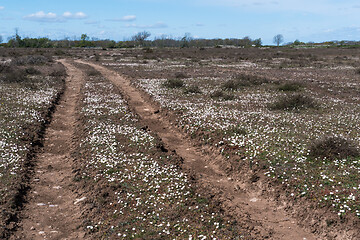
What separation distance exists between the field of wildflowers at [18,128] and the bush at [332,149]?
34.8 feet

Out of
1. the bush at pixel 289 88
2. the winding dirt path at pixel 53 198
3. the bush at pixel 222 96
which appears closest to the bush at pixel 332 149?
the winding dirt path at pixel 53 198

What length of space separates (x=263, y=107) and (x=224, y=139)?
25.4 ft

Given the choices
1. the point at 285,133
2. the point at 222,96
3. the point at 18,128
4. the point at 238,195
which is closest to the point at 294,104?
the point at 222,96

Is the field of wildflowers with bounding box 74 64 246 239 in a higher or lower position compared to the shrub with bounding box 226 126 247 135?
lower

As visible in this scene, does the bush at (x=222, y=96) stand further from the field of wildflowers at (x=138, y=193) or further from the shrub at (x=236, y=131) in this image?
the field of wildflowers at (x=138, y=193)

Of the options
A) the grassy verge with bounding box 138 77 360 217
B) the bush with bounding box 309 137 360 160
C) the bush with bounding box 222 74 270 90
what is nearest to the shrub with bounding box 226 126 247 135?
the grassy verge with bounding box 138 77 360 217

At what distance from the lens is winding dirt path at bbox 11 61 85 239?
8156mm

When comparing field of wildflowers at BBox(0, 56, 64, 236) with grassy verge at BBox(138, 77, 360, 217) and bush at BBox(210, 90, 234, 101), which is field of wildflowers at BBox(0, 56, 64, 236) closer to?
grassy verge at BBox(138, 77, 360, 217)

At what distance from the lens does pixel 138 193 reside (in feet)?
31.1

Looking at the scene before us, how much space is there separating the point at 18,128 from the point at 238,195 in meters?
11.7

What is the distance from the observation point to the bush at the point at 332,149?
11061 millimetres

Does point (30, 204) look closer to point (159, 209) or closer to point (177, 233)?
point (159, 209)

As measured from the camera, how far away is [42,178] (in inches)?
442

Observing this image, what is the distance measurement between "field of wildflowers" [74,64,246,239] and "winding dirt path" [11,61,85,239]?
502mm
